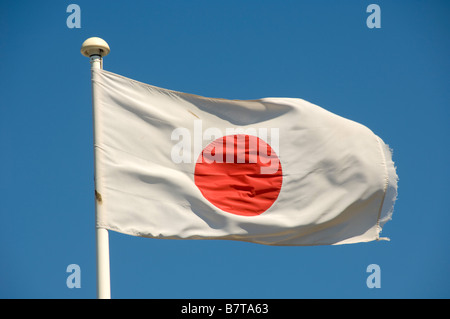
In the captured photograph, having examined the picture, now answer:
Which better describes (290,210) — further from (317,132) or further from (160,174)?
(160,174)

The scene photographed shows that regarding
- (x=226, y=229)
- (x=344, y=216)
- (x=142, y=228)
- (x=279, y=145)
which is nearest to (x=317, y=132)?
(x=279, y=145)

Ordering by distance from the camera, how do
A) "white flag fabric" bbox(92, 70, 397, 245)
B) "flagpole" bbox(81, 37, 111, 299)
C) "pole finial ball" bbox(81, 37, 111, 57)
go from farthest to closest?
"white flag fabric" bbox(92, 70, 397, 245) < "pole finial ball" bbox(81, 37, 111, 57) < "flagpole" bbox(81, 37, 111, 299)

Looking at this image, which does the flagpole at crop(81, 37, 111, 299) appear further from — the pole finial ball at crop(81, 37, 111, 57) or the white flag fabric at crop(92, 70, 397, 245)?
the white flag fabric at crop(92, 70, 397, 245)

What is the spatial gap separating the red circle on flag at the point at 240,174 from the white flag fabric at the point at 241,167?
2 centimetres

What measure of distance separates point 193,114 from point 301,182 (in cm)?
199

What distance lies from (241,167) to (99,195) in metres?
2.76

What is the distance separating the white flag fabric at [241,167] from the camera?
10.8 meters

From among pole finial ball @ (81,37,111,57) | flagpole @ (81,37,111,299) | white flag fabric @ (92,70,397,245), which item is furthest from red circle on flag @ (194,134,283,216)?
pole finial ball @ (81,37,111,57)

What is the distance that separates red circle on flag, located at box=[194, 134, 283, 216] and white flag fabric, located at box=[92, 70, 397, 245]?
2cm

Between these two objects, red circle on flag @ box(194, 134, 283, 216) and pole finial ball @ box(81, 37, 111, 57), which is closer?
pole finial ball @ box(81, 37, 111, 57)

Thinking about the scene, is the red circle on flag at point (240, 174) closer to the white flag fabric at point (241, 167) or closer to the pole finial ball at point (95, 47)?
the white flag fabric at point (241, 167)

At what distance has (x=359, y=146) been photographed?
12156 millimetres

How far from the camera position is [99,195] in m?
10.1

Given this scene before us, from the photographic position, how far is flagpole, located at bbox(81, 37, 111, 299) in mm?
9211
